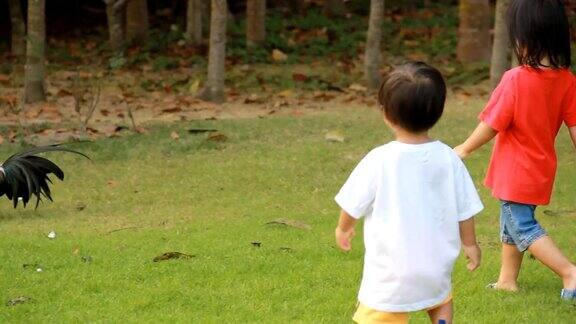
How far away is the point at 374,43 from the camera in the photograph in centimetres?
1359

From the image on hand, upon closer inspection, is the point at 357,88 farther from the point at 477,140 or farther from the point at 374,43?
the point at 477,140

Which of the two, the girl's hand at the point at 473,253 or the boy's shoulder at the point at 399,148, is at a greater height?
the boy's shoulder at the point at 399,148

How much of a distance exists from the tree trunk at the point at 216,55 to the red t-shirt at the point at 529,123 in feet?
23.3

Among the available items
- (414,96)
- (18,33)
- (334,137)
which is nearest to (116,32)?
(18,33)

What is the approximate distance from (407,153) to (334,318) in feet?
4.59

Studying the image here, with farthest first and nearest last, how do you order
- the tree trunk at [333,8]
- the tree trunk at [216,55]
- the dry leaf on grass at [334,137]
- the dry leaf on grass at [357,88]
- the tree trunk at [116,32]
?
1. the tree trunk at [333,8]
2. the tree trunk at [116,32]
3. the dry leaf on grass at [357,88]
4. the tree trunk at [216,55]
5. the dry leaf on grass at [334,137]

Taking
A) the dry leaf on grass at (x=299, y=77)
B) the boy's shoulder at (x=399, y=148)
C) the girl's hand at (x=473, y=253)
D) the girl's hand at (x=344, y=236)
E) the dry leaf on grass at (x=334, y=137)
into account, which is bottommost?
the dry leaf on grass at (x=299, y=77)

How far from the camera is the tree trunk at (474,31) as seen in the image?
15.7 m

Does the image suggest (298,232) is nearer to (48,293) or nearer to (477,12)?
(48,293)

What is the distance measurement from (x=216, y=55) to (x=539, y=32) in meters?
7.66

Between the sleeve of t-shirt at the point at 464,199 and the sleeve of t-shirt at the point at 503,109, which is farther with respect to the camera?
the sleeve of t-shirt at the point at 503,109

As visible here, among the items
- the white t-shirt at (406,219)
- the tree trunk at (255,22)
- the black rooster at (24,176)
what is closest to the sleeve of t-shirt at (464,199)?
the white t-shirt at (406,219)

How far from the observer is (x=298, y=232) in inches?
277

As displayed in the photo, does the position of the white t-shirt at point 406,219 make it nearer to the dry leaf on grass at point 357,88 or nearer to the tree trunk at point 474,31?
the dry leaf on grass at point 357,88
